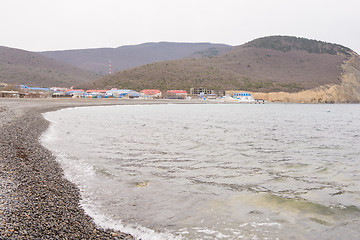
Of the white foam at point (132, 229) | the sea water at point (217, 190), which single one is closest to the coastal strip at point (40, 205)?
the white foam at point (132, 229)

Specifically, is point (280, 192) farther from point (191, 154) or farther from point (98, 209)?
point (191, 154)

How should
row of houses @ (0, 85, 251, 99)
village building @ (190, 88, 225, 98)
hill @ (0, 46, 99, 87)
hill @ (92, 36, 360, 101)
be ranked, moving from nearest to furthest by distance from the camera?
row of houses @ (0, 85, 251, 99) < village building @ (190, 88, 225, 98) < hill @ (92, 36, 360, 101) < hill @ (0, 46, 99, 87)

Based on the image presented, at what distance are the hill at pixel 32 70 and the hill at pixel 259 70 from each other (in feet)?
90.3

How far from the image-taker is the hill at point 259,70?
127 meters

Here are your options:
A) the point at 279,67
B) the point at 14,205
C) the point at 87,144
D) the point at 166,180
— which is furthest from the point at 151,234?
the point at 279,67

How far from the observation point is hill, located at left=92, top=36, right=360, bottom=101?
127m

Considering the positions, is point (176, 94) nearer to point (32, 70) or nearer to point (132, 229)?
point (32, 70)

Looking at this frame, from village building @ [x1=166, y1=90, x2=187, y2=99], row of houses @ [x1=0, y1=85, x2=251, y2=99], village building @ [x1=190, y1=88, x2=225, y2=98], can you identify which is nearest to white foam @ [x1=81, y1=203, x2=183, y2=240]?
row of houses @ [x1=0, y1=85, x2=251, y2=99]

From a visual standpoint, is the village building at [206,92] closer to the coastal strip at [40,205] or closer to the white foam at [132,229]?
the coastal strip at [40,205]

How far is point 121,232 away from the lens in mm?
5457

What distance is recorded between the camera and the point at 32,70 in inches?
5659

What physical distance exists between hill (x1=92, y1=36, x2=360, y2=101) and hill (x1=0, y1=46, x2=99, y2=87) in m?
→ 27.5

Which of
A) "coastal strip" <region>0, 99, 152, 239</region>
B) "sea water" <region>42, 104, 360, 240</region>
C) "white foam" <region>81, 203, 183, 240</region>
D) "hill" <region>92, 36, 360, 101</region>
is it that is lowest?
"sea water" <region>42, 104, 360, 240</region>

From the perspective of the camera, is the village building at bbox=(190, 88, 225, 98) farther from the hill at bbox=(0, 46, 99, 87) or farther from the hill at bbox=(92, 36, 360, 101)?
the hill at bbox=(0, 46, 99, 87)
